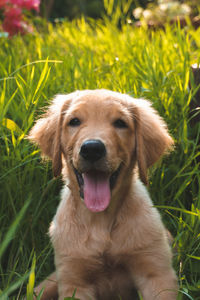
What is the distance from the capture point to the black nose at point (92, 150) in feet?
7.84

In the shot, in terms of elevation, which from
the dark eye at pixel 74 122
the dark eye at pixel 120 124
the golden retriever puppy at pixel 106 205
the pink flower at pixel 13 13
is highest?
the pink flower at pixel 13 13

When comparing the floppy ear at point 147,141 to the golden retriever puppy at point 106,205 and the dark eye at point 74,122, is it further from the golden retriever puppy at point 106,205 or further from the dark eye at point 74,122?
the dark eye at point 74,122

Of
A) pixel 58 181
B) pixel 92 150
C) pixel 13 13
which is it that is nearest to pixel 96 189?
pixel 92 150

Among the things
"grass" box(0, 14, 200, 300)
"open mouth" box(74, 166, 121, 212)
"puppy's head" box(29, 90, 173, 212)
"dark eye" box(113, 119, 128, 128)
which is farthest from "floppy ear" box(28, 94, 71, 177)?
"dark eye" box(113, 119, 128, 128)

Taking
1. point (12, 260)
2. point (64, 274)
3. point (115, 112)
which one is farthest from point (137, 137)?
point (12, 260)

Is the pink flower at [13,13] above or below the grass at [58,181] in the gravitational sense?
above

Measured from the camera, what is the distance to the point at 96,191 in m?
2.61

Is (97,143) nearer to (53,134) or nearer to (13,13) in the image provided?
(53,134)

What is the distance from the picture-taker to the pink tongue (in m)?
2.59

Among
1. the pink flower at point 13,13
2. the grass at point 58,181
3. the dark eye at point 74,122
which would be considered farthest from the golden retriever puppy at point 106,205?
the pink flower at point 13,13

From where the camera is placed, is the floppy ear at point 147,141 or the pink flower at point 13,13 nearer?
the floppy ear at point 147,141

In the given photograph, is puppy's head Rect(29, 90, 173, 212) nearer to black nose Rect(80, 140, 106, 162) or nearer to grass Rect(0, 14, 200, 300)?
black nose Rect(80, 140, 106, 162)

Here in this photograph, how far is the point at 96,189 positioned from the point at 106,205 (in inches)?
4.4

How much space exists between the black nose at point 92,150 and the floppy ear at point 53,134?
1.45ft
